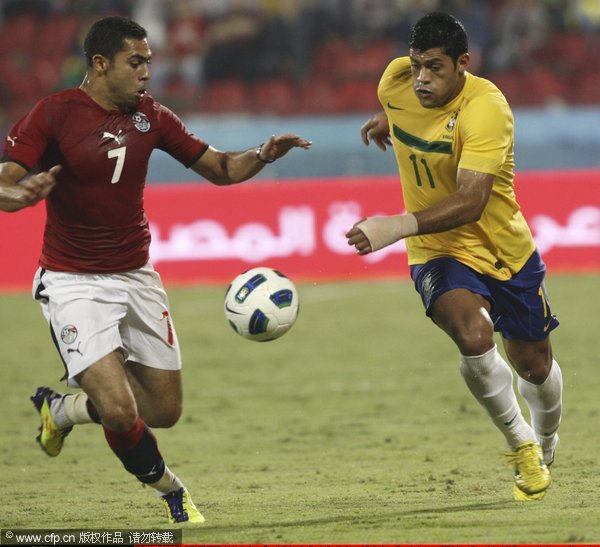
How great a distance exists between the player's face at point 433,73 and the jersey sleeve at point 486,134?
16 cm

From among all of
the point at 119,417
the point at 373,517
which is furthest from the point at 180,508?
the point at 373,517

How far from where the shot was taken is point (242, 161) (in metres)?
6.45

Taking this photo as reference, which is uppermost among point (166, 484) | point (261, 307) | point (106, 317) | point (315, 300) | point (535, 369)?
point (106, 317)

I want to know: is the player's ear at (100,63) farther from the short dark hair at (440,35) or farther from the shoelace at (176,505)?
the shoelace at (176,505)

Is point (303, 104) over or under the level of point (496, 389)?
under

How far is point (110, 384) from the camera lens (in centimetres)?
558

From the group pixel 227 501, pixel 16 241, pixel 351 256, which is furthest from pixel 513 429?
pixel 16 241

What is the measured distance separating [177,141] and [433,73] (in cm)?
136

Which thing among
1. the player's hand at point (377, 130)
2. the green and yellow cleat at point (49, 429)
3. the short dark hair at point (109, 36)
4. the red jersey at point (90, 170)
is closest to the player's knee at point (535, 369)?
the player's hand at point (377, 130)

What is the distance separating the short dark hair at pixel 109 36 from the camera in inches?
231

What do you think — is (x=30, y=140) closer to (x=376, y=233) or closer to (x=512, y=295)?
(x=376, y=233)

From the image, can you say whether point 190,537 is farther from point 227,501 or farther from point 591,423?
point 591,423

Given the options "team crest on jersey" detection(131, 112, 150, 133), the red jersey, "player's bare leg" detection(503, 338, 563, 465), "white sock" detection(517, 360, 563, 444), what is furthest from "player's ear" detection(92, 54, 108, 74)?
"white sock" detection(517, 360, 563, 444)

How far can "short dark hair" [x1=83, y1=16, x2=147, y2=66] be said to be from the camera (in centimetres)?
586
